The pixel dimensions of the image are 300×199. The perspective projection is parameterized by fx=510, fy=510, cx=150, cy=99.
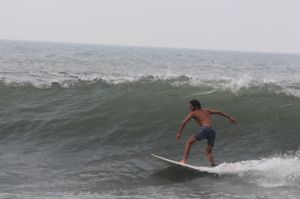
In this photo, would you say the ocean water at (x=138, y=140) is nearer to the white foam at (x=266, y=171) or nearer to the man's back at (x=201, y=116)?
the white foam at (x=266, y=171)

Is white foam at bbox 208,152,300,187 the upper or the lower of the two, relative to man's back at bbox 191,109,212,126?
lower

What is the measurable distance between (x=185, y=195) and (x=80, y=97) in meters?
10.2

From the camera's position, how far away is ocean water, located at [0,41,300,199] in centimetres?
1016

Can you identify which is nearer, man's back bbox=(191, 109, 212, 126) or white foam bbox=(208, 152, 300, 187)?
white foam bbox=(208, 152, 300, 187)

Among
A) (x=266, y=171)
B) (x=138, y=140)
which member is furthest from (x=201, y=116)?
(x=138, y=140)

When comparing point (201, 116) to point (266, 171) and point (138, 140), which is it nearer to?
point (266, 171)

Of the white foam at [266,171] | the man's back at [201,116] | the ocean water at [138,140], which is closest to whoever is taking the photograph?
the ocean water at [138,140]

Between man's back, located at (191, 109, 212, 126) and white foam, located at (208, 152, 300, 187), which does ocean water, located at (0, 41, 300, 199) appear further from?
man's back, located at (191, 109, 212, 126)

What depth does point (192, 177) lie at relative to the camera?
35.6ft

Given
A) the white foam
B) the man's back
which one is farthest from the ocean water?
the man's back

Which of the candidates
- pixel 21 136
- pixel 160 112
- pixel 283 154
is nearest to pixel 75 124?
pixel 21 136

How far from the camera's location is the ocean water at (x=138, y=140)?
10.2 meters

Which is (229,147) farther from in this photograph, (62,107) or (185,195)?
(62,107)

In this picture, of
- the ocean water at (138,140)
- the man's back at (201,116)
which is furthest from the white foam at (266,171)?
the man's back at (201,116)
